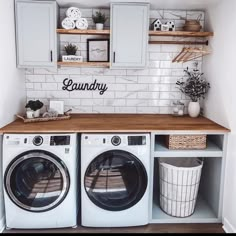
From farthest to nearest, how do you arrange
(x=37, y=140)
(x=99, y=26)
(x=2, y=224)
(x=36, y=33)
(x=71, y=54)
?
(x=71, y=54) → (x=99, y=26) → (x=36, y=33) → (x=2, y=224) → (x=37, y=140)

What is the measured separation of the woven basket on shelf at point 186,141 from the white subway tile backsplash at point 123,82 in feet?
2.73

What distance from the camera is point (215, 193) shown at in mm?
2682

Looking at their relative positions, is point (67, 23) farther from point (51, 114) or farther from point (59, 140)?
point (59, 140)

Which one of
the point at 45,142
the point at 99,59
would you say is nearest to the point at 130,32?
the point at 99,59

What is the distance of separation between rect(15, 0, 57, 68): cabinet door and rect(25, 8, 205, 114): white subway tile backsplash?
1.09 ft

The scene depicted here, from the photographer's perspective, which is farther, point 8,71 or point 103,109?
point 103,109

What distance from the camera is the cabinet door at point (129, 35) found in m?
2.80

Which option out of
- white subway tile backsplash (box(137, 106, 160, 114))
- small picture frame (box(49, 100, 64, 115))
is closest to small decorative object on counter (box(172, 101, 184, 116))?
white subway tile backsplash (box(137, 106, 160, 114))

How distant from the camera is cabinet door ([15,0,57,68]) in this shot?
108 inches

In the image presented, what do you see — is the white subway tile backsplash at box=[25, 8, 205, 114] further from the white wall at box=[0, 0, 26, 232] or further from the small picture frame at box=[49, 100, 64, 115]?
the white wall at box=[0, 0, 26, 232]

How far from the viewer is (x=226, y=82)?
8.27 feet

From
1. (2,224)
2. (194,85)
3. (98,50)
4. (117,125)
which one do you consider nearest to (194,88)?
(194,85)

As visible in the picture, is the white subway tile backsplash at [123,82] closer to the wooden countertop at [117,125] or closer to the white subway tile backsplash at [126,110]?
the white subway tile backsplash at [126,110]

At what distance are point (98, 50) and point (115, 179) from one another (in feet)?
5.10
